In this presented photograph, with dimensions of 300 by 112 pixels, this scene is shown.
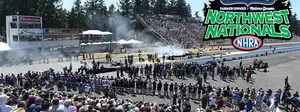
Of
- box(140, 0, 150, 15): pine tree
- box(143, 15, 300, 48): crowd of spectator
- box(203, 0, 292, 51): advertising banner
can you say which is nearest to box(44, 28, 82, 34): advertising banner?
box(143, 15, 300, 48): crowd of spectator

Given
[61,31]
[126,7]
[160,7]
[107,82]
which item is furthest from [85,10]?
[107,82]

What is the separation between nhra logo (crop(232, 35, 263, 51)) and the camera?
19000 millimetres

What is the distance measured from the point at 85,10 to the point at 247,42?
73057 mm

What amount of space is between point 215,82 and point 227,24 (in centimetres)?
912

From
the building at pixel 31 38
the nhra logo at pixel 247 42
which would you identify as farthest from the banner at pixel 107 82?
the building at pixel 31 38

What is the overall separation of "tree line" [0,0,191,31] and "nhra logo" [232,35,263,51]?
38592 mm

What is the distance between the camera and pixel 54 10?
66.0m

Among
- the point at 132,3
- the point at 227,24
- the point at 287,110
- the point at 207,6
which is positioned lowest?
the point at 287,110

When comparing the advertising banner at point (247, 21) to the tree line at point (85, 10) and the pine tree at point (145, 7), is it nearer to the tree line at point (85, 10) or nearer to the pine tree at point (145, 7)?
the tree line at point (85, 10)

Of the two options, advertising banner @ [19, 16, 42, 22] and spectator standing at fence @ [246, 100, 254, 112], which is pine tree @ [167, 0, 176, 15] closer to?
advertising banner @ [19, 16, 42, 22]

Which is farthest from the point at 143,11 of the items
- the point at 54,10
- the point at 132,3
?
the point at 54,10

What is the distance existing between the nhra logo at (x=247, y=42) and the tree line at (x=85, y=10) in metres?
38.6

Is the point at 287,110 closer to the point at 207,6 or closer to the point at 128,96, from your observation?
the point at 207,6

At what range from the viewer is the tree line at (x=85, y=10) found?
6173 centimetres
